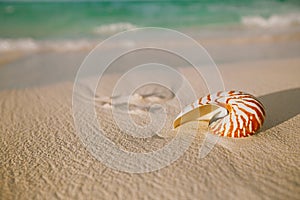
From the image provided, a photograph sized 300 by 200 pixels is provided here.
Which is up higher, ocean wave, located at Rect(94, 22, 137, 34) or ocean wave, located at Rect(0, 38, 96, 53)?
ocean wave, located at Rect(94, 22, 137, 34)

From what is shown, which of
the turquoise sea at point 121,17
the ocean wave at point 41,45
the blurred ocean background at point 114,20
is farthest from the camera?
the turquoise sea at point 121,17

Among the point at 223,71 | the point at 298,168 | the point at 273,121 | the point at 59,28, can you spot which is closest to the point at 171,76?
the point at 223,71

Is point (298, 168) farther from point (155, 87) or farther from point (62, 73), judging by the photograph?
point (62, 73)

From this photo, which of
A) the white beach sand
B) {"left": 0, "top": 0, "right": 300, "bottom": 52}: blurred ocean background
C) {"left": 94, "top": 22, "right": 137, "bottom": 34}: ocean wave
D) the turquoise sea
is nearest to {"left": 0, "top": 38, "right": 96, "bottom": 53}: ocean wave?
{"left": 0, "top": 0, "right": 300, "bottom": 52}: blurred ocean background

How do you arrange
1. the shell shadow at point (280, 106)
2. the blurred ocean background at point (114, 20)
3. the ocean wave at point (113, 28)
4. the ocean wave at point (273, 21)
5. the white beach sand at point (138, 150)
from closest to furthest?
the white beach sand at point (138, 150) < the shell shadow at point (280, 106) < the blurred ocean background at point (114, 20) < the ocean wave at point (113, 28) < the ocean wave at point (273, 21)

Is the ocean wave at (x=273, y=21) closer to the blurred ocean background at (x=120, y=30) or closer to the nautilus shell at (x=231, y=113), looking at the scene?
the blurred ocean background at (x=120, y=30)

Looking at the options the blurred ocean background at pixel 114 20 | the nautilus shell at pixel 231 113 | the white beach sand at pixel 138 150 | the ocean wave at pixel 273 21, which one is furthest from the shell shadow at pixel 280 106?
the ocean wave at pixel 273 21

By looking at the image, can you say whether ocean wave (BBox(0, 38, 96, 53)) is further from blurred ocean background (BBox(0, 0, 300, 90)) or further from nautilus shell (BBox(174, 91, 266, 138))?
nautilus shell (BBox(174, 91, 266, 138))
